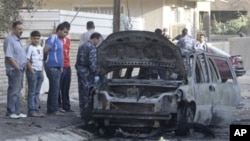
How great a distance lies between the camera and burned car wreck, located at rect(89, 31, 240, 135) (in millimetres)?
12852

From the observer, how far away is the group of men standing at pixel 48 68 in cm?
1385

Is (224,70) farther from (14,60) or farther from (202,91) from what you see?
(14,60)

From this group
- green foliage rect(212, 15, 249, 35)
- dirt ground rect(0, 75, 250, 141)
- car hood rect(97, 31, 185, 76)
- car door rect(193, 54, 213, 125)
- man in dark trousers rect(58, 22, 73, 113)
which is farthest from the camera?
green foliage rect(212, 15, 249, 35)

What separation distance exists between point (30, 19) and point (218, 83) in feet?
25.6

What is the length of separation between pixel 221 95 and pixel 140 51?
2.01 m

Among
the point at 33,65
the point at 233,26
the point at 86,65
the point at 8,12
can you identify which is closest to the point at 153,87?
the point at 86,65

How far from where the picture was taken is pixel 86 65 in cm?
1520

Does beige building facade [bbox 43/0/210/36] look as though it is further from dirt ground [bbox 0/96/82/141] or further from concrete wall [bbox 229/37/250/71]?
dirt ground [bbox 0/96/82/141]

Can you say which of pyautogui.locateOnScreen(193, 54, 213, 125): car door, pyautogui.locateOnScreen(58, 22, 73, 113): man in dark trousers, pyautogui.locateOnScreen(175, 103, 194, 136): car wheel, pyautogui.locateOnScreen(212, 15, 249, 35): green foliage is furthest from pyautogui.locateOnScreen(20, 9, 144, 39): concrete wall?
pyautogui.locateOnScreen(212, 15, 249, 35): green foliage

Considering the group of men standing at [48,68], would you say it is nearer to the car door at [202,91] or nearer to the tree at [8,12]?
the tree at [8,12]

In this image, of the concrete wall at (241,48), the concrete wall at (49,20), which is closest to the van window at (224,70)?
the concrete wall at (49,20)

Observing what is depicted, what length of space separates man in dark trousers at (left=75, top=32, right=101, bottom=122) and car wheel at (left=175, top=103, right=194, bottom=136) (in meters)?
2.57

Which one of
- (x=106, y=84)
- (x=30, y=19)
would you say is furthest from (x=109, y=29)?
(x=106, y=84)

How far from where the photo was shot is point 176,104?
42.1 ft
